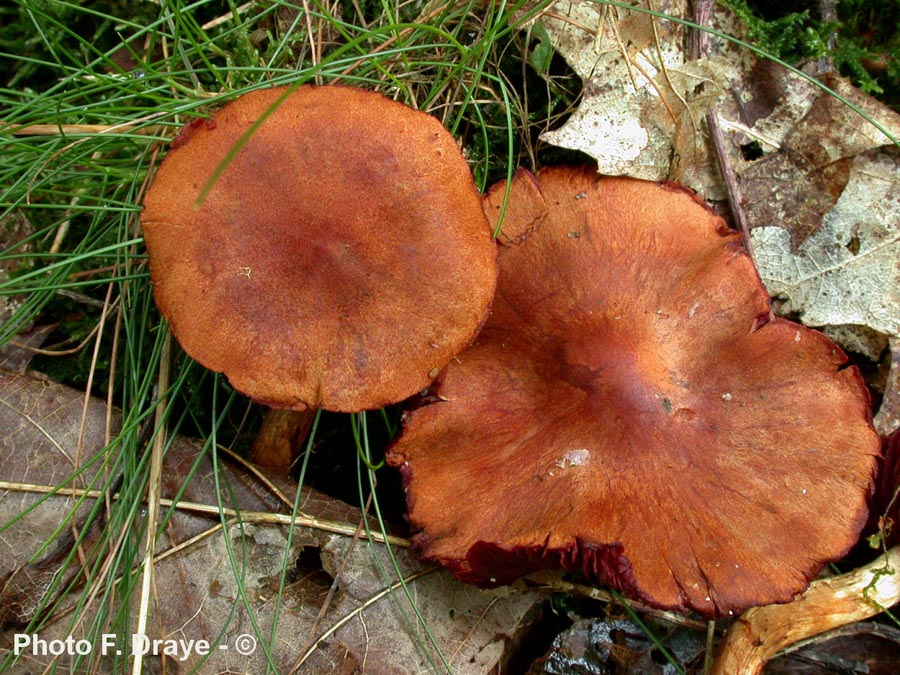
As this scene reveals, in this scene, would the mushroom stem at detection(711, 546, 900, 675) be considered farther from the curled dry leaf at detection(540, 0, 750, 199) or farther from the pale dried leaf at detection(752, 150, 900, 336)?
the curled dry leaf at detection(540, 0, 750, 199)

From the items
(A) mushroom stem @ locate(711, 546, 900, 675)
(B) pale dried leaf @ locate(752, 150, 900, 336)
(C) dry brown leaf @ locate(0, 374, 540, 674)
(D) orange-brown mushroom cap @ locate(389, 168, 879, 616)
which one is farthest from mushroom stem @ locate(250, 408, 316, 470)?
(B) pale dried leaf @ locate(752, 150, 900, 336)

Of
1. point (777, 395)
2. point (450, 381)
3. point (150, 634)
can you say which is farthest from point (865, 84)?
point (150, 634)

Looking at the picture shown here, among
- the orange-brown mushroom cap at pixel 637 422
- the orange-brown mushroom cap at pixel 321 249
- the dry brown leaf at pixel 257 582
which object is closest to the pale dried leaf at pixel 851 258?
the orange-brown mushroom cap at pixel 637 422

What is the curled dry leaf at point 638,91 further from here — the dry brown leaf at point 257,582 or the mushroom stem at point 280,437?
the dry brown leaf at point 257,582

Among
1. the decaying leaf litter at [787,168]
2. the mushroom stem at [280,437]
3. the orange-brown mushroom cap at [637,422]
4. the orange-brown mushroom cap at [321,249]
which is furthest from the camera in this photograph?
the decaying leaf litter at [787,168]

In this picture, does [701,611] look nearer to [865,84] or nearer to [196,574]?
[196,574]

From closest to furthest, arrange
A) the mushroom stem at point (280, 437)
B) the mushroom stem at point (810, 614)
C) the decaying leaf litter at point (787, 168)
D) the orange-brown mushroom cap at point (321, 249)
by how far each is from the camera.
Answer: the orange-brown mushroom cap at point (321, 249) → the mushroom stem at point (810, 614) → the mushroom stem at point (280, 437) → the decaying leaf litter at point (787, 168)
